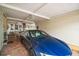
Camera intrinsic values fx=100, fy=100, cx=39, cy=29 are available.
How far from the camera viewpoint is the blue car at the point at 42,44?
162cm

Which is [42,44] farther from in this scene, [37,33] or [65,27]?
[65,27]

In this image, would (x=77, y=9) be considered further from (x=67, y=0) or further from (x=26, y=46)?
(x=26, y=46)

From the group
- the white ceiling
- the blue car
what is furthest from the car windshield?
the white ceiling

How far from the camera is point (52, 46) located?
1.71 meters

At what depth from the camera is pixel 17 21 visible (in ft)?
5.81

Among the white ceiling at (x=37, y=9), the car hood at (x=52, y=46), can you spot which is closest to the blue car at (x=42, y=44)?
the car hood at (x=52, y=46)

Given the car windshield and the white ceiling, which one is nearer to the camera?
the white ceiling

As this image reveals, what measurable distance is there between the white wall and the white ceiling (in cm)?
10

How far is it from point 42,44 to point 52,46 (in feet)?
0.57

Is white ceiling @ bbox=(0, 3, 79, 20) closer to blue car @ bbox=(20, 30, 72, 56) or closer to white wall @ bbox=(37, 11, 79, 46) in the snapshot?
white wall @ bbox=(37, 11, 79, 46)

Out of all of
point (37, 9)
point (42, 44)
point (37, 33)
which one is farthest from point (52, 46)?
point (37, 9)

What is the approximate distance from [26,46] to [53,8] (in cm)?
84

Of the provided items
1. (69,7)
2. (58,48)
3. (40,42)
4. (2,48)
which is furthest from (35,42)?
(69,7)

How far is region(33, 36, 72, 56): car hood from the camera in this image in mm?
1615
